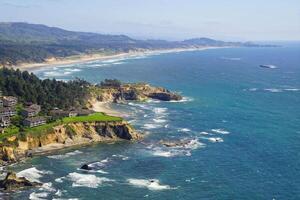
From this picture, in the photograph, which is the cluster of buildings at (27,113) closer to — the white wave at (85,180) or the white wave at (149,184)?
the white wave at (85,180)

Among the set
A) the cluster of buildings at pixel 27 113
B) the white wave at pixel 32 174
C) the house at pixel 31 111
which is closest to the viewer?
the white wave at pixel 32 174

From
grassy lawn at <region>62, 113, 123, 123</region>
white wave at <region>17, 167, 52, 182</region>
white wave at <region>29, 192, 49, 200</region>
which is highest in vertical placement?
grassy lawn at <region>62, 113, 123, 123</region>

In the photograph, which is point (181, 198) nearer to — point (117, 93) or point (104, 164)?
point (104, 164)

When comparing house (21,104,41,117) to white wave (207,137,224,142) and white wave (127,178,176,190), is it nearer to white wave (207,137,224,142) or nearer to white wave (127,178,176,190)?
white wave (127,178,176,190)

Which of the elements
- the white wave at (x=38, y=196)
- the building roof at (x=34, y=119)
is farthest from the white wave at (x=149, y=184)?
the building roof at (x=34, y=119)

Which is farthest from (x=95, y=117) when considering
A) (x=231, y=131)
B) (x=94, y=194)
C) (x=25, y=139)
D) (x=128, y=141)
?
(x=94, y=194)

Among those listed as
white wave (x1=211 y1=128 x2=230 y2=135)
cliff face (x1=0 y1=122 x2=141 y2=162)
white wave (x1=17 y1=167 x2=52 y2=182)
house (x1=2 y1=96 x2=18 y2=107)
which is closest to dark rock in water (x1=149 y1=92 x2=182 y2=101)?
white wave (x1=211 y1=128 x2=230 y2=135)
